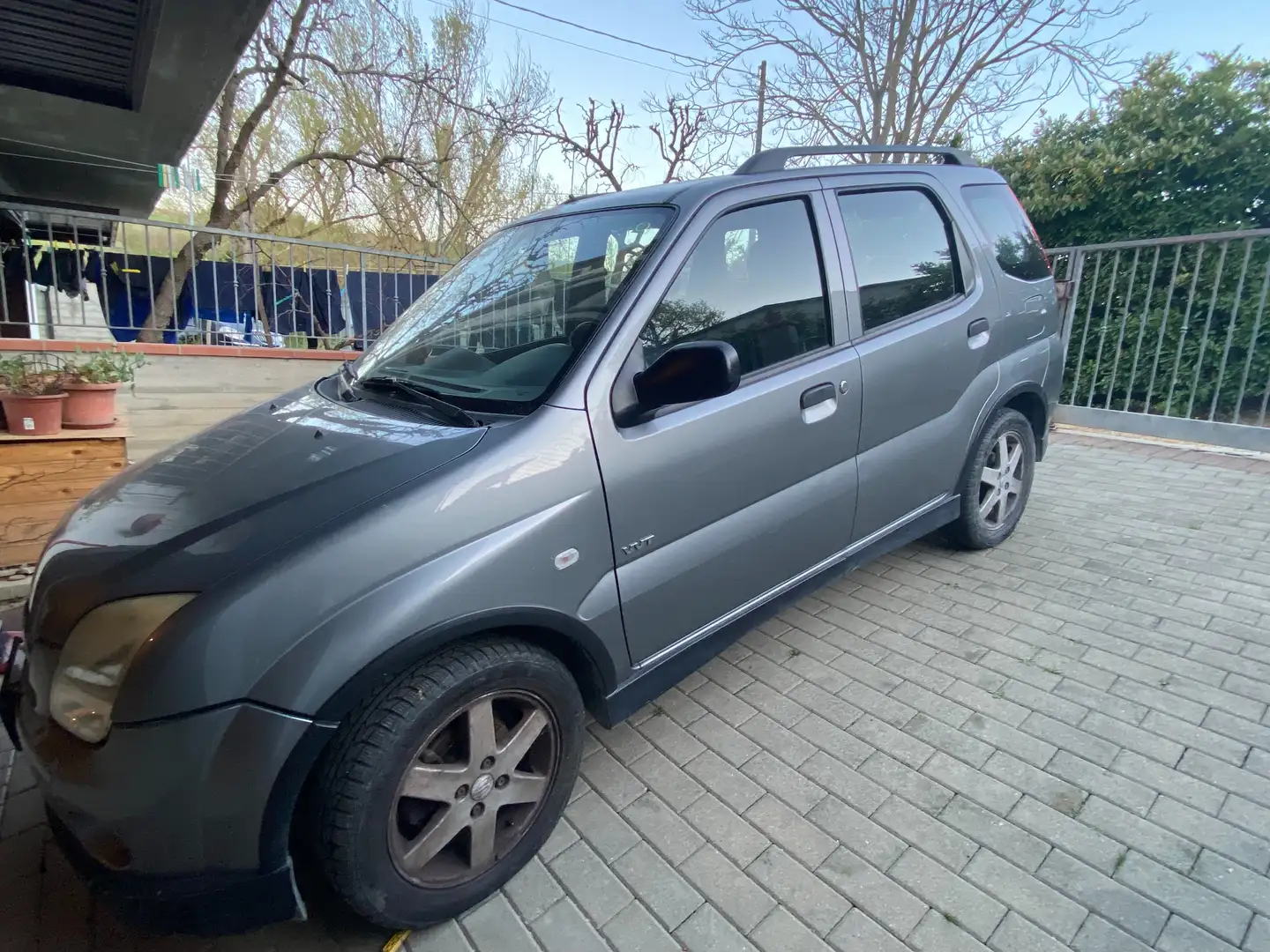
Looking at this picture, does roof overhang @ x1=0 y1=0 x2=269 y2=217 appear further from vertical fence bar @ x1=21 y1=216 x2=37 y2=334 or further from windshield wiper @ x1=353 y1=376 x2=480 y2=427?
windshield wiper @ x1=353 y1=376 x2=480 y2=427

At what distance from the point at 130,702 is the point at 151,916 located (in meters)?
0.49

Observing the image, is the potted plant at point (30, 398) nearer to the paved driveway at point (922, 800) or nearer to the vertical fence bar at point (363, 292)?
the paved driveway at point (922, 800)

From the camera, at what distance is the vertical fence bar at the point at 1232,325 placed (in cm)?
547

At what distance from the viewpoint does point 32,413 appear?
3.71 m

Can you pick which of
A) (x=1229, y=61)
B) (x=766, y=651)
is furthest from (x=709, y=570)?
(x=1229, y=61)

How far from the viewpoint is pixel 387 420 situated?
2066mm

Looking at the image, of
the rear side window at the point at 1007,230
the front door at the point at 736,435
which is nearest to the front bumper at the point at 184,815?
the front door at the point at 736,435

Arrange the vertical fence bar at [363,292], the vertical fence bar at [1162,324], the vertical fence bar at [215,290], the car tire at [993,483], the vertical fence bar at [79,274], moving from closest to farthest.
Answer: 1. the car tire at [993,483]
2. the vertical fence bar at [79,274]
3. the vertical fence bar at [1162,324]
4. the vertical fence bar at [215,290]
5. the vertical fence bar at [363,292]

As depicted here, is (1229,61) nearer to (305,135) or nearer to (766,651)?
(766,651)

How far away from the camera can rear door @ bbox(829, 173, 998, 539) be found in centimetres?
279

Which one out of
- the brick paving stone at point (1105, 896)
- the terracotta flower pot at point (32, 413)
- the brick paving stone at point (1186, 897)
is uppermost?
the terracotta flower pot at point (32, 413)

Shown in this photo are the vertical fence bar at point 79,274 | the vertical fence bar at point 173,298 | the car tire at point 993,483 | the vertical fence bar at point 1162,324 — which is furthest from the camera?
the vertical fence bar at point 1162,324

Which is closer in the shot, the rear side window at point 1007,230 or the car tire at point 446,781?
the car tire at point 446,781

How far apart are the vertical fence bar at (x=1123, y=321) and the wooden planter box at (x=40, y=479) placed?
793 cm
